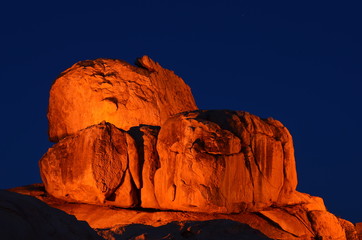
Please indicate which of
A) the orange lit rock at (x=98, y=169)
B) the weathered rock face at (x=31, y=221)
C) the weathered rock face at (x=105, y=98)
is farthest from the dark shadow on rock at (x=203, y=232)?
the weathered rock face at (x=105, y=98)

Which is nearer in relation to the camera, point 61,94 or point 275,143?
point 275,143

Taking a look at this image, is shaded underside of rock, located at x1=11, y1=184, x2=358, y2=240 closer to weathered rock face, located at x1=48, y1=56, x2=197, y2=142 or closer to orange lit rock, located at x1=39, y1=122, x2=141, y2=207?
orange lit rock, located at x1=39, y1=122, x2=141, y2=207

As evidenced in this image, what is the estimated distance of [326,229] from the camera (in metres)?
20.1

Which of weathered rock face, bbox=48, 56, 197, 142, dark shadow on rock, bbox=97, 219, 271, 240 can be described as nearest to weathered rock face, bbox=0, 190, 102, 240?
dark shadow on rock, bbox=97, 219, 271, 240

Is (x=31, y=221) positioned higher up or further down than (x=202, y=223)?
higher up

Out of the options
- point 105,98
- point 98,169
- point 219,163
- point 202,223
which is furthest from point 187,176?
point 105,98

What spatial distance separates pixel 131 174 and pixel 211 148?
357cm

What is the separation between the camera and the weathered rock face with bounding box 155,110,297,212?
17.5 m

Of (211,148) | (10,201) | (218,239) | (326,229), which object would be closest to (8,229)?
(10,201)

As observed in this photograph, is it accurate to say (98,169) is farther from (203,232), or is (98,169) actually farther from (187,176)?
(203,232)

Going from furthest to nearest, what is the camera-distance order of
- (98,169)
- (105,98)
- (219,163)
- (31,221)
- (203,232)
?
(105,98) → (98,169) → (219,163) → (203,232) → (31,221)

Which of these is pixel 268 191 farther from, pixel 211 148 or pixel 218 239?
pixel 218 239

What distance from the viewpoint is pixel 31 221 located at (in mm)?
6980

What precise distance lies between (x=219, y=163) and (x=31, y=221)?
11.3 metres
